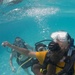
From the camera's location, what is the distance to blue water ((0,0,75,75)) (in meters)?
12.3

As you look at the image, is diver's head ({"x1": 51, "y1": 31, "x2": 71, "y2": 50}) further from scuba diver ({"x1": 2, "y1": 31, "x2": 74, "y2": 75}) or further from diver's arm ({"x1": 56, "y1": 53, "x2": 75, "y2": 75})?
diver's arm ({"x1": 56, "y1": 53, "x2": 75, "y2": 75})

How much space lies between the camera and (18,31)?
12945 mm

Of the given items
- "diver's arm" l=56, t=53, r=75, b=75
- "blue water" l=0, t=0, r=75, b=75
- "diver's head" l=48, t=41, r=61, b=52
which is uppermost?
"diver's head" l=48, t=41, r=61, b=52

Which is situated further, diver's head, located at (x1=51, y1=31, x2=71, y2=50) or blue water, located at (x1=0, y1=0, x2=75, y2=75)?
blue water, located at (x1=0, y1=0, x2=75, y2=75)

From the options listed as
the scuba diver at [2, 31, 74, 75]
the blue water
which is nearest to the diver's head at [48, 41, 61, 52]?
the scuba diver at [2, 31, 74, 75]

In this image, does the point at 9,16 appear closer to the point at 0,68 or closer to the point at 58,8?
the point at 58,8

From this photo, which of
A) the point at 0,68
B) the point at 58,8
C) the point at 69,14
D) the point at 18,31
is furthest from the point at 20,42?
the point at 58,8

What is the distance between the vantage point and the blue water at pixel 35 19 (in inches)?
484

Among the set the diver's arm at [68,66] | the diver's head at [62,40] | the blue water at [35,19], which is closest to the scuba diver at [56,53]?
the diver's head at [62,40]

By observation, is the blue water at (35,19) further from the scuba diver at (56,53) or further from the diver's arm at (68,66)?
Answer: the diver's arm at (68,66)

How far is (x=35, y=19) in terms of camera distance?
13.9 m

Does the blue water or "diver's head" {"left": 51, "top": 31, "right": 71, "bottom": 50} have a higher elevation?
"diver's head" {"left": 51, "top": 31, "right": 71, "bottom": 50}

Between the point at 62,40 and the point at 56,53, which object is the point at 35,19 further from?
the point at 56,53

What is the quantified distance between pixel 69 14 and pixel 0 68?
5.60 metres
